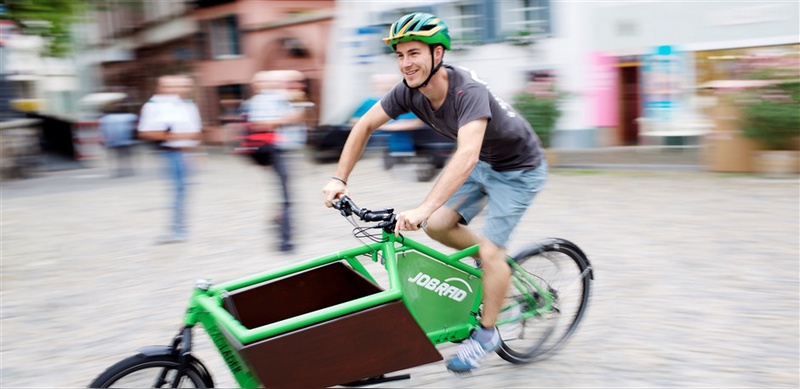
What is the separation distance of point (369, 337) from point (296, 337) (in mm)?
292

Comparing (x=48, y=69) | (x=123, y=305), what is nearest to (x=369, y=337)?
(x=123, y=305)

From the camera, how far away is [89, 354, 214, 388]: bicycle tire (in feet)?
9.82

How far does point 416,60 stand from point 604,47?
13652 millimetres

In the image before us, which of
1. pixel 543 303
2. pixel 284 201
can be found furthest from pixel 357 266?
pixel 284 201

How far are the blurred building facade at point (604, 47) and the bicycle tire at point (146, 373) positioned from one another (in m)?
10.6

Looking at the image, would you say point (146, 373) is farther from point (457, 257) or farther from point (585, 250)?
point (585, 250)

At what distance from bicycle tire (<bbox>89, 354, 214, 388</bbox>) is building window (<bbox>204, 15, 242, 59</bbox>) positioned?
71.8 feet

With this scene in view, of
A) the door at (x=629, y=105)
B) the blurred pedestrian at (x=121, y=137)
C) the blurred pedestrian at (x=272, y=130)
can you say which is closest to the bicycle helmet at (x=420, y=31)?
the blurred pedestrian at (x=272, y=130)

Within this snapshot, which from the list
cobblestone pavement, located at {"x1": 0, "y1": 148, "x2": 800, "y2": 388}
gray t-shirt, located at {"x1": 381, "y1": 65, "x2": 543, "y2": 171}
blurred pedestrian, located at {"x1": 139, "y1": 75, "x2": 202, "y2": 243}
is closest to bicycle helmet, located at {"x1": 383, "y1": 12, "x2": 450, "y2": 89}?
gray t-shirt, located at {"x1": 381, "y1": 65, "x2": 543, "y2": 171}

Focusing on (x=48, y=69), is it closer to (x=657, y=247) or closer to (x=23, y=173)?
(x=23, y=173)

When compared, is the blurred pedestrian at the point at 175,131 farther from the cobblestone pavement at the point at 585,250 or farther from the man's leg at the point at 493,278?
the man's leg at the point at 493,278

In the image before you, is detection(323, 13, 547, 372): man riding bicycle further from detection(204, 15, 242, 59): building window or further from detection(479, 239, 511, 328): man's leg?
detection(204, 15, 242, 59): building window

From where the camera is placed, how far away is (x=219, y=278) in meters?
6.33

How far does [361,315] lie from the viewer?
2.95m
